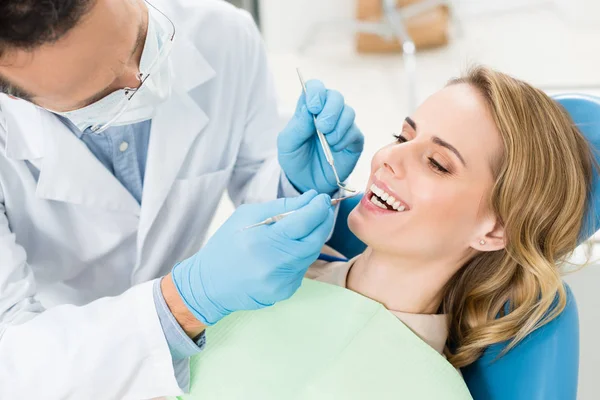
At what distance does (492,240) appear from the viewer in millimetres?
1360

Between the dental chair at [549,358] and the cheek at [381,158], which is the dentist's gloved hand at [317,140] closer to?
the cheek at [381,158]

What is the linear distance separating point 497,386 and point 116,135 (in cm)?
102

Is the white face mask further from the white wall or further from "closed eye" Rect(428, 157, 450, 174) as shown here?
the white wall

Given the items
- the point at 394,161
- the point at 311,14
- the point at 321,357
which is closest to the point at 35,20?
the point at 394,161

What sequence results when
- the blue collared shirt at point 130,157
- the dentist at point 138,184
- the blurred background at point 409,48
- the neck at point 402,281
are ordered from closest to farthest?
the dentist at point 138,184 < the blue collared shirt at point 130,157 < the neck at point 402,281 < the blurred background at point 409,48

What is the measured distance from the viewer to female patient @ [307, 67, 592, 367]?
4.26ft

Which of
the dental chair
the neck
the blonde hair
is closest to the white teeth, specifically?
the neck

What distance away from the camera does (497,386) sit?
4.58ft

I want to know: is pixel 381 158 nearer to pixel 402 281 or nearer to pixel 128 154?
pixel 402 281

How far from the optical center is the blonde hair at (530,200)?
130cm

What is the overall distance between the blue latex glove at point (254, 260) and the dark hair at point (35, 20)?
1.51 feet

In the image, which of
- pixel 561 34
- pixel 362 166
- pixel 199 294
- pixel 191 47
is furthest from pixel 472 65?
pixel 561 34

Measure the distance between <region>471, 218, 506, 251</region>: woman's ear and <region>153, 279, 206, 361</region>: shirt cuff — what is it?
0.63 meters

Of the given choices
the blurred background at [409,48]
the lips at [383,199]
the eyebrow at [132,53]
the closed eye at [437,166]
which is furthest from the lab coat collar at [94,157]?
the blurred background at [409,48]
